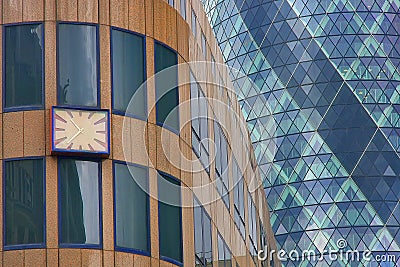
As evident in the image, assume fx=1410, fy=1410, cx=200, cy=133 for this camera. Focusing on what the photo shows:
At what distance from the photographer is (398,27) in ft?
362

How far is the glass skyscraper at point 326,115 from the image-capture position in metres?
106

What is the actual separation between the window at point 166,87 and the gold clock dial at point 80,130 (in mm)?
1638

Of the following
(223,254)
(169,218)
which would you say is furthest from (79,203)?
(223,254)

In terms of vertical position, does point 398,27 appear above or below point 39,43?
above

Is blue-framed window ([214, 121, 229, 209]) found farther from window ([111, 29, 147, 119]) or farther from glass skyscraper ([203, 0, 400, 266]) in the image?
glass skyscraper ([203, 0, 400, 266])

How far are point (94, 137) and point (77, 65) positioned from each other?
1452 mm

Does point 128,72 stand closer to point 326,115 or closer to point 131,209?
point 131,209

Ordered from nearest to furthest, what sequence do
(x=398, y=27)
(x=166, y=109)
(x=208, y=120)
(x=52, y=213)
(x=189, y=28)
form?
(x=52, y=213)
(x=166, y=109)
(x=189, y=28)
(x=208, y=120)
(x=398, y=27)

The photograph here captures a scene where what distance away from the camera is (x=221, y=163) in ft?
117

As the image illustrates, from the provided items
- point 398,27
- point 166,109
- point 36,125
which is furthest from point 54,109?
point 398,27

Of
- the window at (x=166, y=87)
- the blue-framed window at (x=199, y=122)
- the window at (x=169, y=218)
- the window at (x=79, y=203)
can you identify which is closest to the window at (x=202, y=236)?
the blue-framed window at (x=199, y=122)

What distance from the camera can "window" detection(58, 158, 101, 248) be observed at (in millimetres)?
25203

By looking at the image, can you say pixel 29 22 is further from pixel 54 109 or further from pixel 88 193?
pixel 88 193

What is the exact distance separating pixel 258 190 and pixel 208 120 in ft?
39.5
